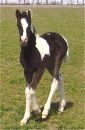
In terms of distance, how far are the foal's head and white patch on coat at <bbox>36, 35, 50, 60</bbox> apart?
0.51 meters

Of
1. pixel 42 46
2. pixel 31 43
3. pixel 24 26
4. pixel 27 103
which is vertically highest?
pixel 24 26

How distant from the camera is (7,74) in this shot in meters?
14.5

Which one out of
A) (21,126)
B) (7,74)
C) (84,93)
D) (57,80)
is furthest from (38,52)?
(7,74)

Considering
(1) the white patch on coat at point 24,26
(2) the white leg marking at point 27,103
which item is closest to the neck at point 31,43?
(1) the white patch on coat at point 24,26

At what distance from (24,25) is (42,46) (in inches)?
31.9

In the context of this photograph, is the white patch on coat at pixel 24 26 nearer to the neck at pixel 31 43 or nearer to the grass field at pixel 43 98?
the neck at pixel 31 43

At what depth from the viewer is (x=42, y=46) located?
879 centimetres

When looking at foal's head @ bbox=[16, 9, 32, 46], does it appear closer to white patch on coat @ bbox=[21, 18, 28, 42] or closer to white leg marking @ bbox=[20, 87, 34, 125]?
white patch on coat @ bbox=[21, 18, 28, 42]

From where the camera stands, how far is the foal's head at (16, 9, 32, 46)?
26.7 feet

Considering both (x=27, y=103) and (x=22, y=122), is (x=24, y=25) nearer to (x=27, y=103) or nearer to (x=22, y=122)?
(x=27, y=103)

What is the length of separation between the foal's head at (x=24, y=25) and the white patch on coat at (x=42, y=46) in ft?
1.68

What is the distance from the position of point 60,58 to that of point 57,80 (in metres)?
0.47

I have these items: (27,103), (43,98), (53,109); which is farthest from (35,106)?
(43,98)

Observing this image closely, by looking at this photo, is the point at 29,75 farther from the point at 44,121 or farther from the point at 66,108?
the point at 66,108
